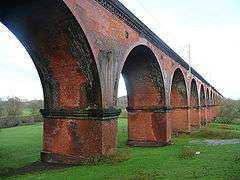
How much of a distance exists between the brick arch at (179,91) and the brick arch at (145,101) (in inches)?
300

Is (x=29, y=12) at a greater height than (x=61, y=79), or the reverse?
(x=29, y=12)

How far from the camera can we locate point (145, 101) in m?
18.8

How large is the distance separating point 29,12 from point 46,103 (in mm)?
3853

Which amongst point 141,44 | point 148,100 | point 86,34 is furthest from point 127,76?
point 86,34

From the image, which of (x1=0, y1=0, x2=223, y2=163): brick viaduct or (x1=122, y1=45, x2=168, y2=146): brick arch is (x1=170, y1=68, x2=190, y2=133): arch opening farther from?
(x1=0, y1=0, x2=223, y2=163): brick viaduct

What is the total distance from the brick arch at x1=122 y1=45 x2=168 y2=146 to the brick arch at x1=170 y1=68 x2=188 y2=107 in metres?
7.63

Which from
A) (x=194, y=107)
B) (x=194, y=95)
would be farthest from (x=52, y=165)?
(x=194, y=95)

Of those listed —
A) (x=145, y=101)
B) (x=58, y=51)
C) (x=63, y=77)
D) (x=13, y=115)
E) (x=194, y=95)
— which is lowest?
(x=13, y=115)

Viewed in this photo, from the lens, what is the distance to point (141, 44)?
15.6 m

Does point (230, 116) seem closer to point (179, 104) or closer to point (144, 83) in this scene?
point (179, 104)

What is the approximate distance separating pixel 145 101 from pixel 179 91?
886 cm

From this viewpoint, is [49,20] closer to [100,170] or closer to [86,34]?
[86,34]

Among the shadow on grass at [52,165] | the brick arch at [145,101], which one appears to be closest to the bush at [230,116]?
the brick arch at [145,101]

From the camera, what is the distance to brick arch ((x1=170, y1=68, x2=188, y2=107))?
26469 millimetres
